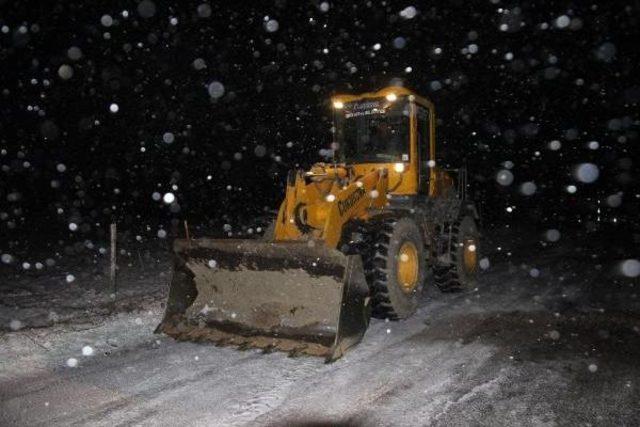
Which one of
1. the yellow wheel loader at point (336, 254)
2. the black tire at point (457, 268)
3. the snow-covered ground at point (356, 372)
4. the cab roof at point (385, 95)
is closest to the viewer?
the snow-covered ground at point (356, 372)

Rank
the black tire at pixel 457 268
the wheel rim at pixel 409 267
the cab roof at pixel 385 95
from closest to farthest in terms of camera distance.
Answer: the wheel rim at pixel 409 267
the cab roof at pixel 385 95
the black tire at pixel 457 268

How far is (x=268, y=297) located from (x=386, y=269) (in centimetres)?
145

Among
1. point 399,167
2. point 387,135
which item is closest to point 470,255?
point 399,167

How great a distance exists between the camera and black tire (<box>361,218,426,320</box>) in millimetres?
6289

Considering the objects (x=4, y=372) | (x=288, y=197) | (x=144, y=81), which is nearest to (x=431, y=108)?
(x=288, y=197)

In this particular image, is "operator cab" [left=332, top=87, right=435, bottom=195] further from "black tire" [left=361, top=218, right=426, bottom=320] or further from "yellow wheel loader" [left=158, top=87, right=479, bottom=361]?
"black tire" [left=361, top=218, right=426, bottom=320]

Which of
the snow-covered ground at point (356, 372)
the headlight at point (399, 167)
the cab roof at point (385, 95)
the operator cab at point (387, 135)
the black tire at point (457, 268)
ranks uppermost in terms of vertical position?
the cab roof at point (385, 95)

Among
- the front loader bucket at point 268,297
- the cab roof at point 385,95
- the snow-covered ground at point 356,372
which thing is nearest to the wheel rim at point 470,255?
the snow-covered ground at point 356,372

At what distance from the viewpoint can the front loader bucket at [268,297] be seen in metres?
5.43

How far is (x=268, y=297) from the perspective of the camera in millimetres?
5957

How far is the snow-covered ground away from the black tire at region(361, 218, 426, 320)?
30cm

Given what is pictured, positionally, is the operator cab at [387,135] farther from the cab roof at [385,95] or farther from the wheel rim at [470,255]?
the wheel rim at [470,255]

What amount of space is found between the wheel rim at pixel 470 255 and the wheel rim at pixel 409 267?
2.10 metres

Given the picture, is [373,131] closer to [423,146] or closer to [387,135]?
[387,135]
